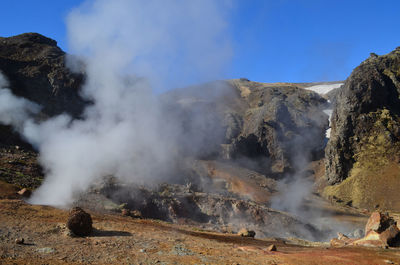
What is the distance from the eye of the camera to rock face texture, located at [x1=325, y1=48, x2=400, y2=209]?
4259cm

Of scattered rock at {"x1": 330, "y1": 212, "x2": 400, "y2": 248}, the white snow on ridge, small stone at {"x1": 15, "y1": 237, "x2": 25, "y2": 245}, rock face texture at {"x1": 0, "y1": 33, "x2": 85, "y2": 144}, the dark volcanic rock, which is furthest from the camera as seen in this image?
the white snow on ridge

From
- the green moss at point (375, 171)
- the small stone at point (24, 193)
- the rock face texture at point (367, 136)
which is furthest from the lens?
the rock face texture at point (367, 136)

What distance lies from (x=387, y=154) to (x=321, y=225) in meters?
24.3

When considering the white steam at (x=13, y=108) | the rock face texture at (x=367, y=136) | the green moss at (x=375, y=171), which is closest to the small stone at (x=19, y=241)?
the white steam at (x=13, y=108)

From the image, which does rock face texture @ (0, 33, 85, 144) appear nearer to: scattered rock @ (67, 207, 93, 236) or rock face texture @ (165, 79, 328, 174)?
rock face texture @ (165, 79, 328, 174)

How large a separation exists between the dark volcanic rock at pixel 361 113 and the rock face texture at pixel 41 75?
144 feet

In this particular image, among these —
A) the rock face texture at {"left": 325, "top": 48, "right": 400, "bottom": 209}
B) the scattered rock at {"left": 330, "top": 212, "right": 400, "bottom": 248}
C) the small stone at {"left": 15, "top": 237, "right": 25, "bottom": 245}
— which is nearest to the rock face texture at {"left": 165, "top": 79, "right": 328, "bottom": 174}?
the rock face texture at {"left": 325, "top": 48, "right": 400, "bottom": 209}

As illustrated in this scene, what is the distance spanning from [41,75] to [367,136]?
56631mm

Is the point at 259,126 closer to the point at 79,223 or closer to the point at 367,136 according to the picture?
the point at 367,136

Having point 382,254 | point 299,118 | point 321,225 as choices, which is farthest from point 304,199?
point 299,118

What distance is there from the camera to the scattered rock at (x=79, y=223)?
12.1 meters

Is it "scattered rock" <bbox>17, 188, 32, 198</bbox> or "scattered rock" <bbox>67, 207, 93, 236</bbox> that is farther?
"scattered rock" <bbox>17, 188, 32, 198</bbox>

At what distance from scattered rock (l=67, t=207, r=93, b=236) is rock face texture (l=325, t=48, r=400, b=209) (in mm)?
39054

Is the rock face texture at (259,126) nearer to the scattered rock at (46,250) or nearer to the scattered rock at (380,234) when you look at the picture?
the scattered rock at (380,234)
